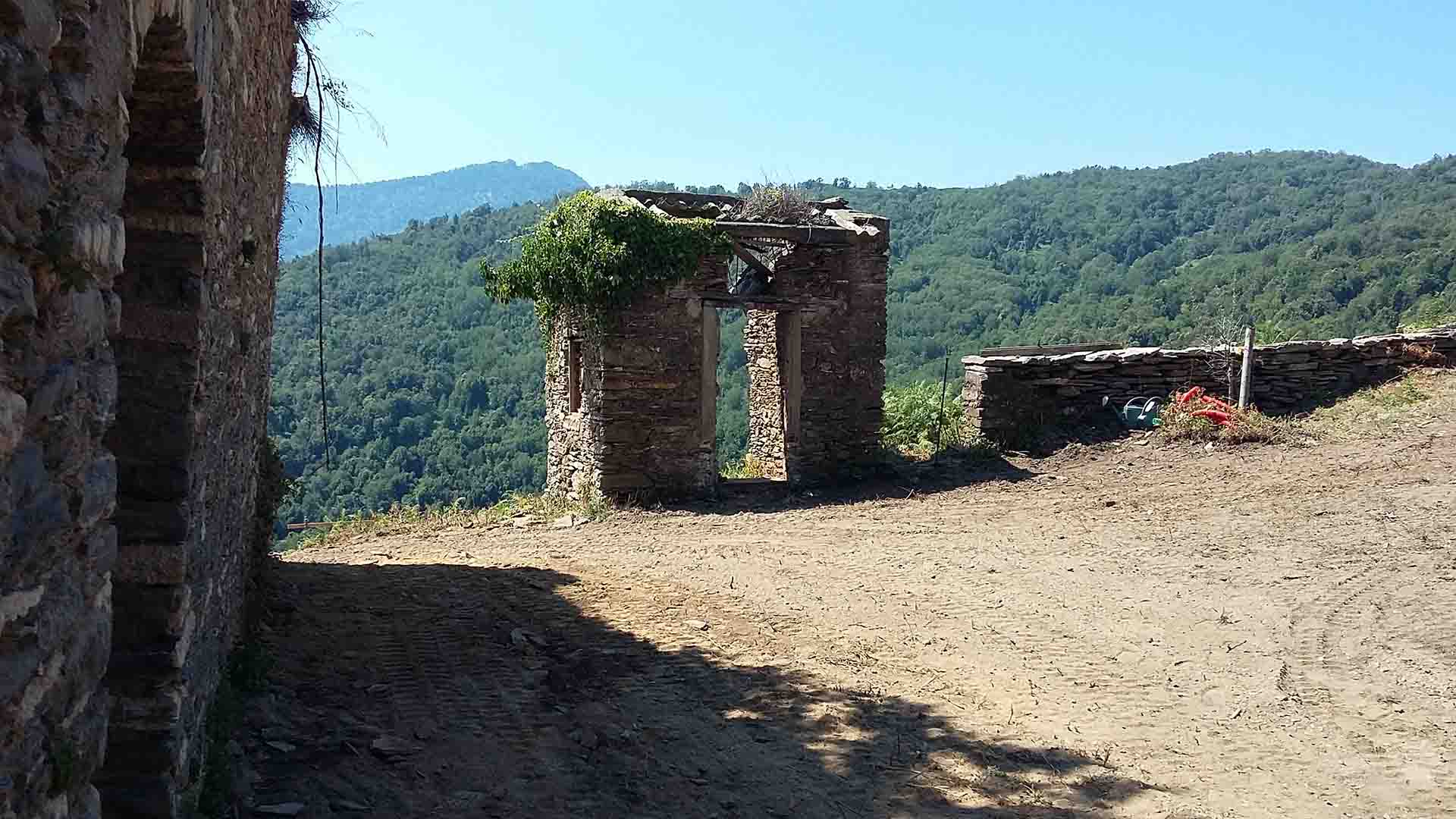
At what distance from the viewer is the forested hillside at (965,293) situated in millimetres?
27031

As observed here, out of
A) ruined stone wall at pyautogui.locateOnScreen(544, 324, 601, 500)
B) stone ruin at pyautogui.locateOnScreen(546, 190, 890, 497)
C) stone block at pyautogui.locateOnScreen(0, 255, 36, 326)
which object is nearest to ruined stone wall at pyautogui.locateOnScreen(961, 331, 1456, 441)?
stone ruin at pyautogui.locateOnScreen(546, 190, 890, 497)

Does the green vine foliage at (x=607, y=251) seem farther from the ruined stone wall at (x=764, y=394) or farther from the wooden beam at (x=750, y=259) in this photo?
the ruined stone wall at (x=764, y=394)

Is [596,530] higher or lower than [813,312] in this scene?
lower

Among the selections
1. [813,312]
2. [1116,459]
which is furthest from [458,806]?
[1116,459]

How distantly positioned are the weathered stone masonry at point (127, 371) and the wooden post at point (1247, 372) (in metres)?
11.7

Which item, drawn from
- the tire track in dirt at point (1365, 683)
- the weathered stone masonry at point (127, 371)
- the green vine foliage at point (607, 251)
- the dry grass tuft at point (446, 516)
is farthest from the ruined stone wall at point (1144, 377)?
the weathered stone masonry at point (127, 371)

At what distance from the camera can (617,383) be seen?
11820mm

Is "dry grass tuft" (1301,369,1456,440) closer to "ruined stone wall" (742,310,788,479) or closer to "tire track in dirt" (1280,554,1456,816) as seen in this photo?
"tire track in dirt" (1280,554,1456,816)

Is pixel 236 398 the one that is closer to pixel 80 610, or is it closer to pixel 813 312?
pixel 80 610

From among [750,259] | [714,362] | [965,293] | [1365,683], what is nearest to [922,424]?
[750,259]

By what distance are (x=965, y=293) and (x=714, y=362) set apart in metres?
26.8

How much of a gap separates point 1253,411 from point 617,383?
305 inches

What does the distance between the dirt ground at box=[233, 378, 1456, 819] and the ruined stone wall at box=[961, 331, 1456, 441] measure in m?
3.67

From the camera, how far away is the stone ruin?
39.0ft
